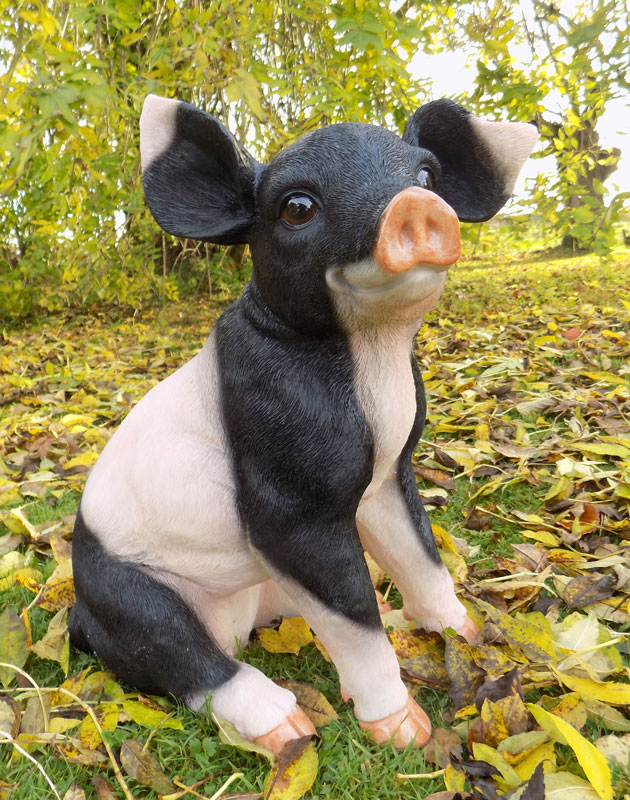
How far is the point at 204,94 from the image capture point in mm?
4406

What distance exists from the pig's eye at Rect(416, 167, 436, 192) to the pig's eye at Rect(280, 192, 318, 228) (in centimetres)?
19

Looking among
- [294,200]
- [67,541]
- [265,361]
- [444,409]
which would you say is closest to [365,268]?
[294,200]

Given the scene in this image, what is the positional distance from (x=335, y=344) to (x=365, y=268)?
19 centimetres

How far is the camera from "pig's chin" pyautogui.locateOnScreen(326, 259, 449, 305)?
3.22 feet

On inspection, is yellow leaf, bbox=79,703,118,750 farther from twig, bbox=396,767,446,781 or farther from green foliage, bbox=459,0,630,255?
green foliage, bbox=459,0,630,255

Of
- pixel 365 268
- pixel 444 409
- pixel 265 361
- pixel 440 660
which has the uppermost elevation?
pixel 365 268

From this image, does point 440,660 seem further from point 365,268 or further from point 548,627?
point 365,268

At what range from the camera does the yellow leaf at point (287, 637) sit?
1.53 meters

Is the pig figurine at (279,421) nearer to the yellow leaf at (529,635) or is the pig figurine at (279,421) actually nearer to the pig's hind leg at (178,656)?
the pig's hind leg at (178,656)

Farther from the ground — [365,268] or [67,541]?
[365,268]

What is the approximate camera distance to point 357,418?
3.79 feet

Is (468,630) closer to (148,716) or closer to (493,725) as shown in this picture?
(493,725)

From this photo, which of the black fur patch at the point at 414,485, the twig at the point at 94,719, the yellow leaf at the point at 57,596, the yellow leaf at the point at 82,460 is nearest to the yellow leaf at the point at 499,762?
the black fur patch at the point at 414,485

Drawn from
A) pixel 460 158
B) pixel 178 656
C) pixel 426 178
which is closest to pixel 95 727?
pixel 178 656
